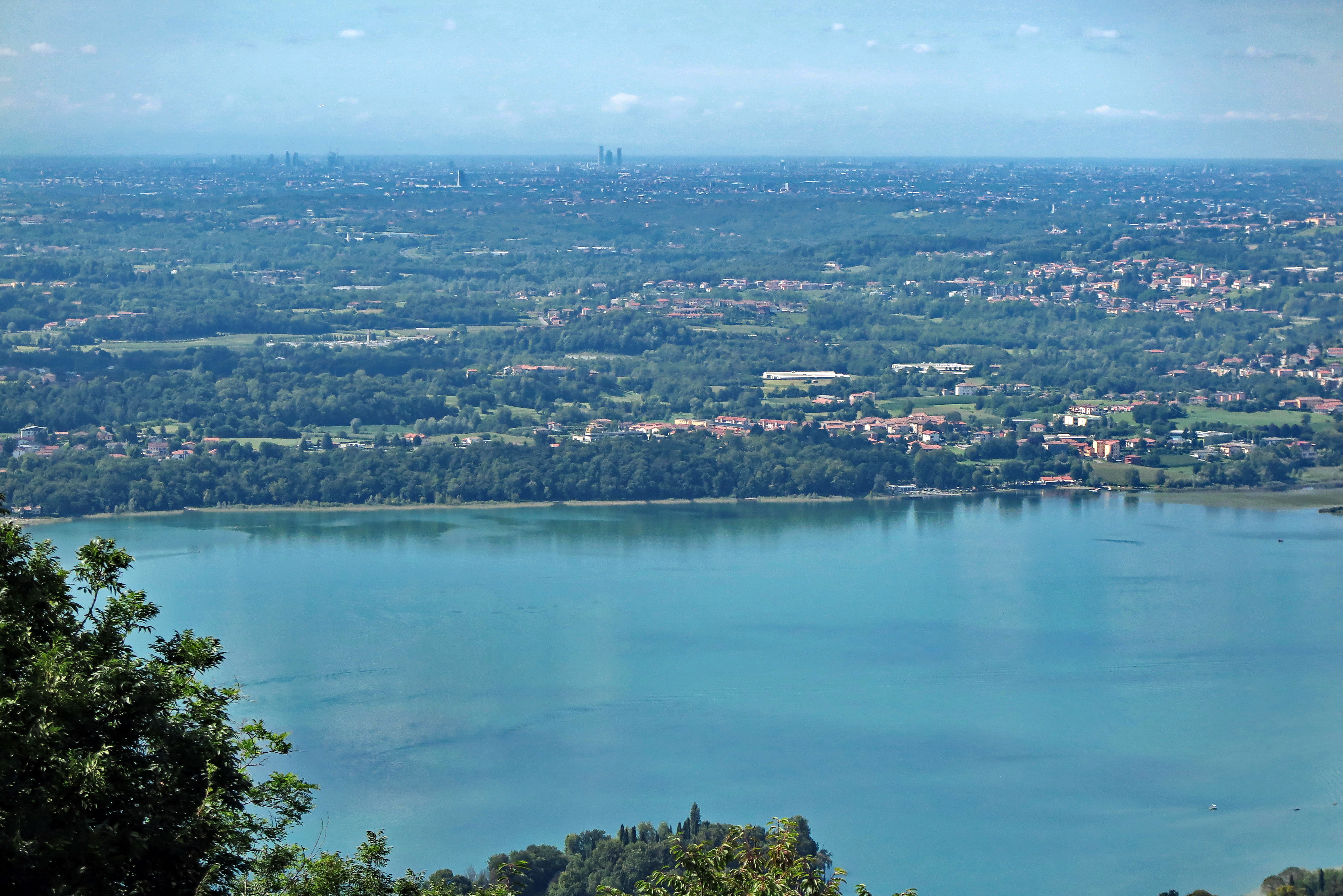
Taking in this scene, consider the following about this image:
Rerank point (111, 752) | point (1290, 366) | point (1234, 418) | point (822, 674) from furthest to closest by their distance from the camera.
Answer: point (1290, 366), point (1234, 418), point (822, 674), point (111, 752)

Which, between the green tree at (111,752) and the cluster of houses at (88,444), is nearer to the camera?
the green tree at (111,752)

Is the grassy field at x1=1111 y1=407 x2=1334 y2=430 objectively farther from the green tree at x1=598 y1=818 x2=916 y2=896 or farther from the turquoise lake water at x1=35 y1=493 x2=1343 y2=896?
the green tree at x1=598 y1=818 x2=916 y2=896

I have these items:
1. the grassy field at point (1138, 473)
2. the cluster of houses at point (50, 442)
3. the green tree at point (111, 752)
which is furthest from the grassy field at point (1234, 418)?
the green tree at point (111, 752)

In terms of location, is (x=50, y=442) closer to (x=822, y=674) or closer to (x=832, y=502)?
(x=832, y=502)

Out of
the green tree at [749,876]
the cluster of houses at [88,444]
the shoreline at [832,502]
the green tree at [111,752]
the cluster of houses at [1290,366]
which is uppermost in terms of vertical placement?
the green tree at [111,752]

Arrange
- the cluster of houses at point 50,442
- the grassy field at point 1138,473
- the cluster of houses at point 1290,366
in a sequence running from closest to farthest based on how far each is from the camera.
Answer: the cluster of houses at point 50,442 → the grassy field at point 1138,473 → the cluster of houses at point 1290,366

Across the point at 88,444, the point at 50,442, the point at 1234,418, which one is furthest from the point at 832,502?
the point at 50,442

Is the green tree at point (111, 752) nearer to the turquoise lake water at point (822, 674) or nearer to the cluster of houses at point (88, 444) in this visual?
the turquoise lake water at point (822, 674)

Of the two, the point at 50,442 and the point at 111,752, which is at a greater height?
the point at 111,752
